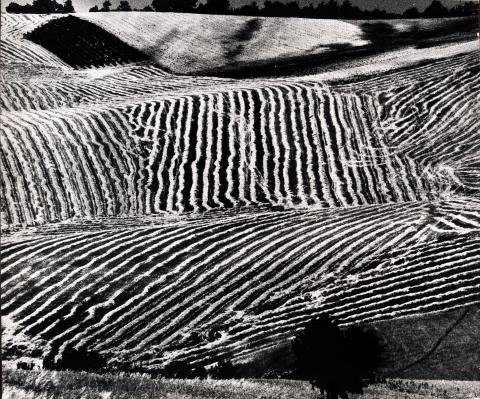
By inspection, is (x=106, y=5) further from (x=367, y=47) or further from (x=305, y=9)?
(x=367, y=47)

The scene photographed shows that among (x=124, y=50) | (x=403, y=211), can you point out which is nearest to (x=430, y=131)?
(x=403, y=211)

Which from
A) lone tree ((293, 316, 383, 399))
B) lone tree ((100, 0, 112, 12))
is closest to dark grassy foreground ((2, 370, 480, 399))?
lone tree ((293, 316, 383, 399))

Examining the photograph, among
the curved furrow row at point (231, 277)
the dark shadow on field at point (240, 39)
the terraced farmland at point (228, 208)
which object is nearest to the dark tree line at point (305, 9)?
the dark shadow on field at point (240, 39)

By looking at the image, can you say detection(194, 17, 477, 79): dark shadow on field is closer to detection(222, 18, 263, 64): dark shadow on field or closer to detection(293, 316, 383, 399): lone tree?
detection(222, 18, 263, 64): dark shadow on field

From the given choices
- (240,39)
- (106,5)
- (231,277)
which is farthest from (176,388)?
(240,39)

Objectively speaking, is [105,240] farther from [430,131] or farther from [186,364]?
[430,131]
